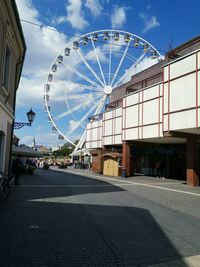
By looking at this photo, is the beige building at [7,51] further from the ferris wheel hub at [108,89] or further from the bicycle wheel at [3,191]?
the ferris wheel hub at [108,89]

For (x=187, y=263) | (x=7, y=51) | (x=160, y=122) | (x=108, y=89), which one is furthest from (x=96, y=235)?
(x=108, y=89)

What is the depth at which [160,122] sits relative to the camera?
99.7ft

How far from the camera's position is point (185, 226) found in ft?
33.4

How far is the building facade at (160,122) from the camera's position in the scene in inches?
973

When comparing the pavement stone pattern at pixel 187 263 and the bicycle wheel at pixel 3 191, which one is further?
the bicycle wheel at pixel 3 191

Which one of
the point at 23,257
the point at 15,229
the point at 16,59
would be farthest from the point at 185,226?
the point at 16,59

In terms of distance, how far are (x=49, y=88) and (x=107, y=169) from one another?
61.0ft

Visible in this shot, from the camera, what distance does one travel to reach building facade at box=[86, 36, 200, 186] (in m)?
24.7

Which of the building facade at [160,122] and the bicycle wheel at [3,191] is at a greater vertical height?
the building facade at [160,122]

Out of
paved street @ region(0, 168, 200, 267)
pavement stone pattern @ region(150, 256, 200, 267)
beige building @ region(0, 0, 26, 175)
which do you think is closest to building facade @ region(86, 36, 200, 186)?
beige building @ region(0, 0, 26, 175)

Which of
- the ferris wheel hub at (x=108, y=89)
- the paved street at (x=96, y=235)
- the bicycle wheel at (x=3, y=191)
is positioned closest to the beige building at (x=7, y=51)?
the bicycle wheel at (x=3, y=191)

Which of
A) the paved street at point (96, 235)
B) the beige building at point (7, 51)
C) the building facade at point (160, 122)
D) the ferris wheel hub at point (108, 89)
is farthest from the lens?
the ferris wheel hub at point (108, 89)

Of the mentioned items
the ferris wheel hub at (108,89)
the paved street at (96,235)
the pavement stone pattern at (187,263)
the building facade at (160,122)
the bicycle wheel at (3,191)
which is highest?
the ferris wheel hub at (108,89)

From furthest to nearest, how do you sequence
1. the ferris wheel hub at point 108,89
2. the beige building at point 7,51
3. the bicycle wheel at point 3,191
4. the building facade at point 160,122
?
the ferris wheel hub at point 108,89 < the building facade at point 160,122 < the beige building at point 7,51 < the bicycle wheel at point 3,191
